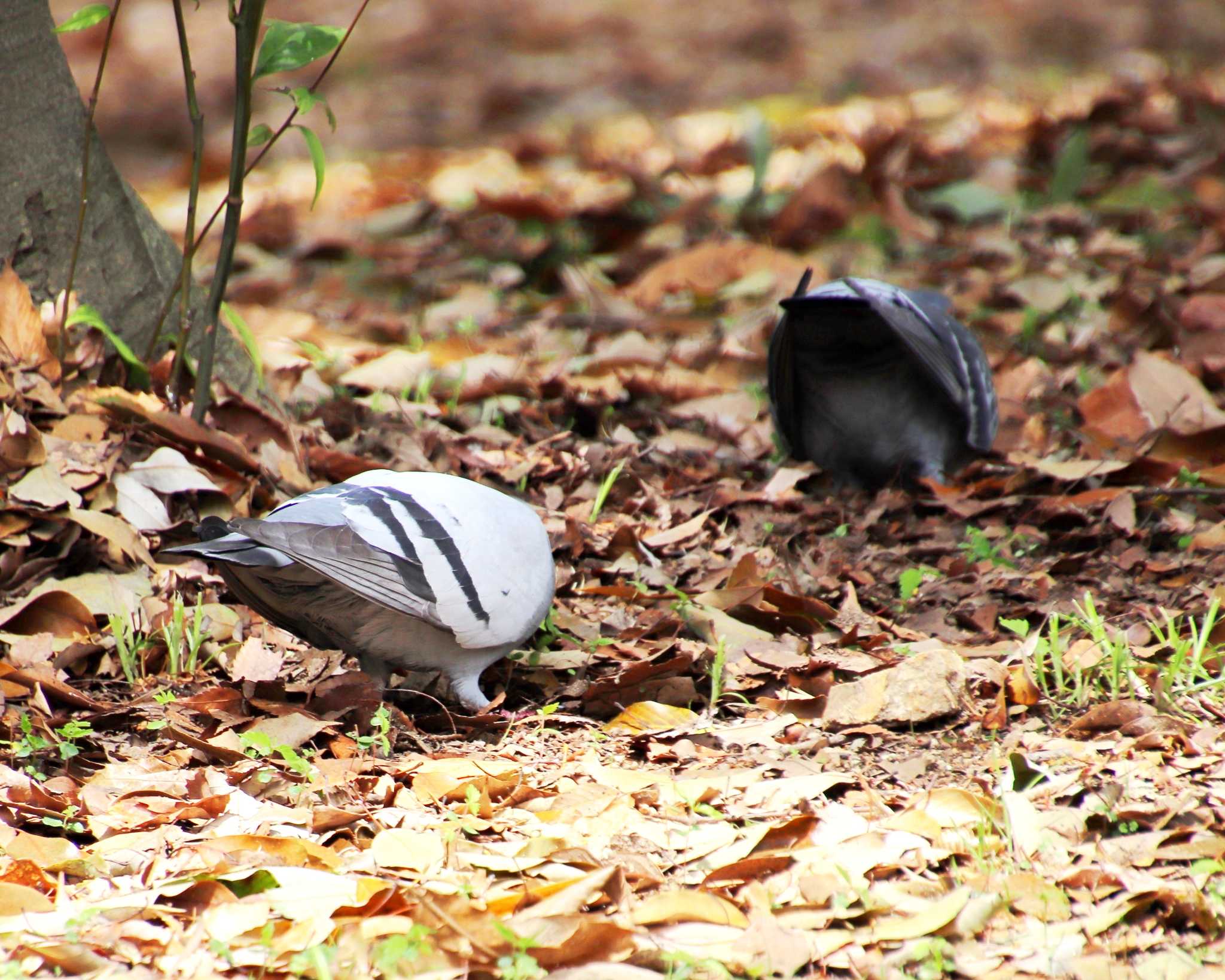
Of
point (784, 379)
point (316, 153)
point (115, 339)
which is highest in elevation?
point (316, 153)

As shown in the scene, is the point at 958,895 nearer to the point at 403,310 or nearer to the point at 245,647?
the point at 245,647

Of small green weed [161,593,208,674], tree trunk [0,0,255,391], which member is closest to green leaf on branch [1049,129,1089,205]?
tree trunk [0,0,255,391]

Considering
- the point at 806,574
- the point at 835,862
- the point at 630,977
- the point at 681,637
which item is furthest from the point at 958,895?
the point at 806,574

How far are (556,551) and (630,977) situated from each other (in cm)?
177

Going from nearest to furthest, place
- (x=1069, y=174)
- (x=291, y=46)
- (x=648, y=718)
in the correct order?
Result: (x=648, y=718), (x=291, y=46), (x=1069, y=174)

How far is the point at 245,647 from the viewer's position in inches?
121

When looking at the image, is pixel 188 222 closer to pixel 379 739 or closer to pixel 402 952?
pixel 379 739

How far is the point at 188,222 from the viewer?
327cm

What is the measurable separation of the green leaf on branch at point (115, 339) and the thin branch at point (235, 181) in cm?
21

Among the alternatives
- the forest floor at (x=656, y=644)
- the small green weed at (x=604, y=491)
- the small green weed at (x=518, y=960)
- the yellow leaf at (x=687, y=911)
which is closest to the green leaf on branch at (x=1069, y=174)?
the forest floor at (x=656, y=644)

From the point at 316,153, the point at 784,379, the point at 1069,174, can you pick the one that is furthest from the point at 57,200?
the point at 1069,174

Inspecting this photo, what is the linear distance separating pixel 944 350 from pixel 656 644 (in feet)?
4.69

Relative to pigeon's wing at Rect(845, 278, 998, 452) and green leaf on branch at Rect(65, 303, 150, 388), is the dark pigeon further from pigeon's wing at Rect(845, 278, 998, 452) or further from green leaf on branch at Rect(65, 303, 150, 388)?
green leaf on branch at Rect(65, 303, 150, 388)

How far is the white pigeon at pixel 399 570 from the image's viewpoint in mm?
2672
